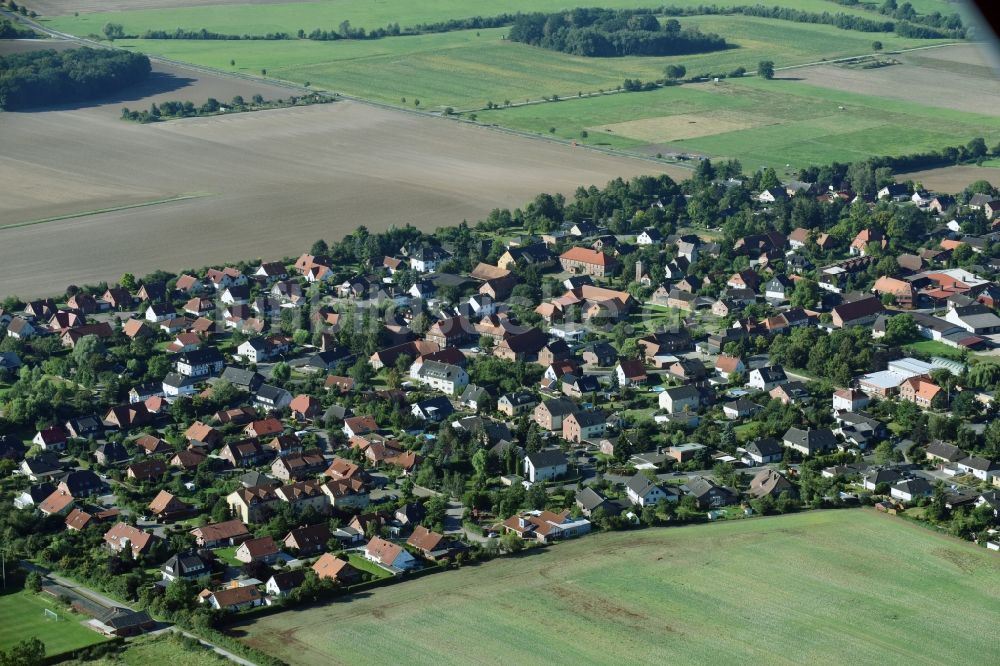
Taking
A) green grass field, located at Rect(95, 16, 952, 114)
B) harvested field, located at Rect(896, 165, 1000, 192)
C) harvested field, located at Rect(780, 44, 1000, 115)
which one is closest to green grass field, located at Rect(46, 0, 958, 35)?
green grass field, located at Rect(95, 16, 952, 114)

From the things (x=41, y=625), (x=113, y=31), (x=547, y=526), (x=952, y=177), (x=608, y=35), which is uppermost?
(x=608, y=35)

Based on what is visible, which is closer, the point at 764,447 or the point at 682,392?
the point at 764,447

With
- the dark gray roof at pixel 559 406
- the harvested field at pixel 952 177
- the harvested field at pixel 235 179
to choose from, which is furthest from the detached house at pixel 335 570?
the harvested field at pixel 952 177

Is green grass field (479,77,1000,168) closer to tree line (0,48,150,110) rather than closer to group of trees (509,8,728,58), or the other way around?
group of trees (509,8,728,58)

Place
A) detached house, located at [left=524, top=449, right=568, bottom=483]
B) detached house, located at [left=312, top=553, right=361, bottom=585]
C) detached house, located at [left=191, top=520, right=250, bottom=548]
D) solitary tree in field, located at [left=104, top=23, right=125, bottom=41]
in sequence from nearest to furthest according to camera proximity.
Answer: detached house, located at [left=312, top=553, right=361, bottom=585], detached house, located at [left=191, top=520, right=250, bottom=548], detached house, located at [left=524, top=449, right=568, bottom=483], solitary tree in field, located at [left=104, top=23, right=125, bottom=41]

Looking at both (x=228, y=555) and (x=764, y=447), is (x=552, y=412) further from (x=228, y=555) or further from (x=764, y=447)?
(x=228, y=555)

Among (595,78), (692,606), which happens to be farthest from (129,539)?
(595,78)

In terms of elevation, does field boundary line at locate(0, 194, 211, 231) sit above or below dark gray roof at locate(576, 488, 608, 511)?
above

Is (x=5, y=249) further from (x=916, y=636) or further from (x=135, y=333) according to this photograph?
(x=916, y=636)
